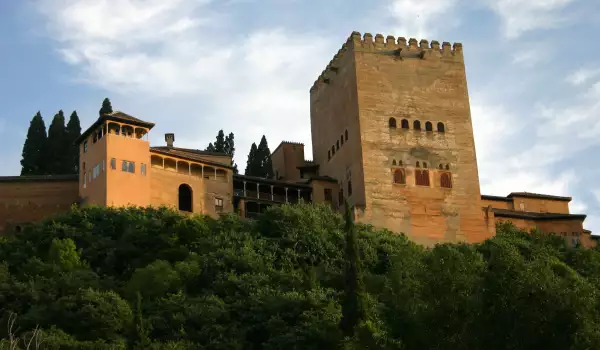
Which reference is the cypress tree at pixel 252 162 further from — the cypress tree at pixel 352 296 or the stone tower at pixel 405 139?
the cypress tree at pixel 352 296

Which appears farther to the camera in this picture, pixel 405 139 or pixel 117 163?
pixel 405 139

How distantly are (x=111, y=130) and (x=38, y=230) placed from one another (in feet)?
18.4

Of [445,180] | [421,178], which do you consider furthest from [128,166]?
[445,180]

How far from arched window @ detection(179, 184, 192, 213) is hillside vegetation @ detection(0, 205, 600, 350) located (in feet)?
11.9

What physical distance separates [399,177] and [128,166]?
12.5m

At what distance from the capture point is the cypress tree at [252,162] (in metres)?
54.3

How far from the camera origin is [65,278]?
32938 mm

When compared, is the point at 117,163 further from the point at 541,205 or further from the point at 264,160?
the point at 541,205

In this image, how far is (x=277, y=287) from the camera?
33.1m

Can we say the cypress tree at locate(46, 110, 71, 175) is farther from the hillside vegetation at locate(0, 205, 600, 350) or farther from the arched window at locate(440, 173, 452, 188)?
the arched window at locate(440, 173, 452, 188)

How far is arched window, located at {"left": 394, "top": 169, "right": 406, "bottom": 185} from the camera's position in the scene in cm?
4422

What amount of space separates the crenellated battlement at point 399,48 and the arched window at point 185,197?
1034cm

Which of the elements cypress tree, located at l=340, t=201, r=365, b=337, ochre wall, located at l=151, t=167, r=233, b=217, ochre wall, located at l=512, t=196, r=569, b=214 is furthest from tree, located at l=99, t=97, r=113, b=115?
cypress tree, located at l=340, t=201, r=365, b=337

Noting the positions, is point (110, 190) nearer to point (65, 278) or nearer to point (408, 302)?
point (65, 278)
